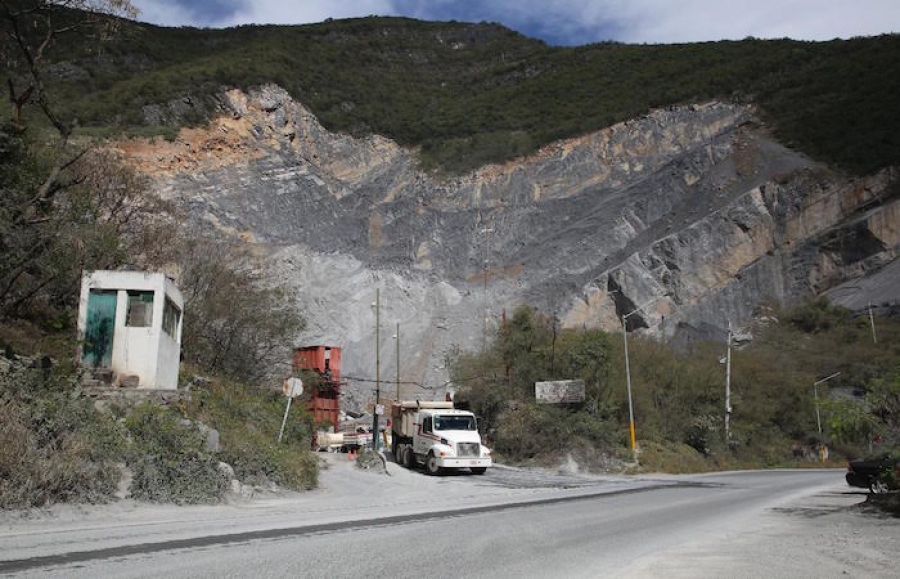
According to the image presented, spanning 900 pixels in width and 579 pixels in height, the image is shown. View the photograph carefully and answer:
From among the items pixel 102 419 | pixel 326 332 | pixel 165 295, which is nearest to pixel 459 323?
pixel 326 332

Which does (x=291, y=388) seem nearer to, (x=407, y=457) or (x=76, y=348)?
(x=76, y=348)

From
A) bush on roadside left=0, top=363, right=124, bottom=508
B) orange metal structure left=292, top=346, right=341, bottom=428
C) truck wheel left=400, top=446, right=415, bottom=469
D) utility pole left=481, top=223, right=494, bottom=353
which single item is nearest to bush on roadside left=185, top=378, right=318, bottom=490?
bush on roadside left=0, top=363, right=124, bottom=508

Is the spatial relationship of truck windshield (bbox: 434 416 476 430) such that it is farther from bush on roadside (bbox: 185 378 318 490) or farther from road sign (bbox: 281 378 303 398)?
road sign (bbox: 281 378 303 398)

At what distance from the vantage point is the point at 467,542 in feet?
32.2

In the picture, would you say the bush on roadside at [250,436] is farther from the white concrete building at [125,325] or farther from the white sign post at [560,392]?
the white sign post at [560,392]

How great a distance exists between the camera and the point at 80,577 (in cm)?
686

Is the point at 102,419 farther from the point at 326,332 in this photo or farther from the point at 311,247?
the point at 311,247

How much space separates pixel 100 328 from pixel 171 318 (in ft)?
7.64

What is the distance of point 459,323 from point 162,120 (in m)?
33.9

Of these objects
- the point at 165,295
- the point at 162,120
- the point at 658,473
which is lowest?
the point at 658,473

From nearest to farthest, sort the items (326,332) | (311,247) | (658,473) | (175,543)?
(175,543) < (658,473) < (326,332) < (311,247)

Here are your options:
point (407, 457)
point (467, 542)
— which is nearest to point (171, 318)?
point (407, 457)

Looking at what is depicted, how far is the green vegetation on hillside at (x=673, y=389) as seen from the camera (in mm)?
36500

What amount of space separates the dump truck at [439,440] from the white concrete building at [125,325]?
1083 cm
